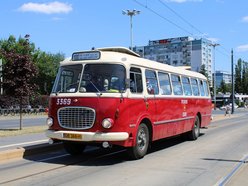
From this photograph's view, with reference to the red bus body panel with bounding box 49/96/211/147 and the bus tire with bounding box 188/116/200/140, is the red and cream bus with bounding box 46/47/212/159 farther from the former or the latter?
the bus tire with bounding box 188/116/200/140

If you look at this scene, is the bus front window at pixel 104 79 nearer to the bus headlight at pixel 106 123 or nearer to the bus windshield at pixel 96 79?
the bus windshield at pixel 96 79

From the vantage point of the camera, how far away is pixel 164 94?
13.4 meters

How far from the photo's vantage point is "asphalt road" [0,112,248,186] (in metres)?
8.52

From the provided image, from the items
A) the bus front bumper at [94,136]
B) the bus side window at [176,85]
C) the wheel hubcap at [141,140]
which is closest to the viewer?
the bus front bumper at [94,136]

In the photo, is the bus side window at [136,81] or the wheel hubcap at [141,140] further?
the wheel hubcap at [141,140]

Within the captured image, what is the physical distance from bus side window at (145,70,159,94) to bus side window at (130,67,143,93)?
1.50ft

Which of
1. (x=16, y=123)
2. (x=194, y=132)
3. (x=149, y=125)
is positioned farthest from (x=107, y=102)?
(x=16, y=123)

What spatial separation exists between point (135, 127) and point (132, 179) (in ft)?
8.59

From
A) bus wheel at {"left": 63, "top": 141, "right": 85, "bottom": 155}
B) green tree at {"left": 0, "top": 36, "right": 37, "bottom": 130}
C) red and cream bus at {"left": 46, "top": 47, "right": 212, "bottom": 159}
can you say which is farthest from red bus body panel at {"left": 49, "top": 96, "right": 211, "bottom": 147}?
green tree at {"left": 0, "top": 36, "right": 37, "bottom": 130}

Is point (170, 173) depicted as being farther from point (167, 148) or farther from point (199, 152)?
point (167, 148)

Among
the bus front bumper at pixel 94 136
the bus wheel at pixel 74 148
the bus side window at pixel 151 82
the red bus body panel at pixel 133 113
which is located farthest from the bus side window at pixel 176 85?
the bus front bumper at pixel 94 136

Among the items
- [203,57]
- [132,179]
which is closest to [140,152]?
[132,179]

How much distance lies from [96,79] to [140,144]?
217cm

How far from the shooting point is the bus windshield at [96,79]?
429 inches
